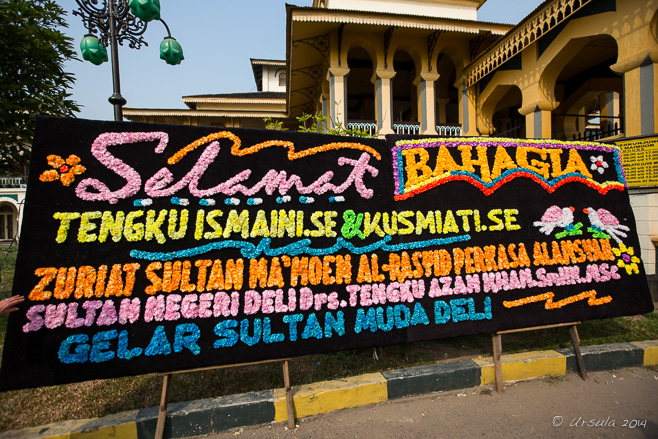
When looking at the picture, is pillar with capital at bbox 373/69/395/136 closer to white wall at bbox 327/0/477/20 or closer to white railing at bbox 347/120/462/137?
white railing at bbox 347/120/462/137

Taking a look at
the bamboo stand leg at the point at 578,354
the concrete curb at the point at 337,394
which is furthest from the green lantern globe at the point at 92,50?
the bamboo stand leg at the point at 578,354

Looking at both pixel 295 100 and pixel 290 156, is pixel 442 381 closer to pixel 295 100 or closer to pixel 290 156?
pixel 290 156

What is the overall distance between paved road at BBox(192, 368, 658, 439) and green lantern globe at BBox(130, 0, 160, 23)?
539 centimetres

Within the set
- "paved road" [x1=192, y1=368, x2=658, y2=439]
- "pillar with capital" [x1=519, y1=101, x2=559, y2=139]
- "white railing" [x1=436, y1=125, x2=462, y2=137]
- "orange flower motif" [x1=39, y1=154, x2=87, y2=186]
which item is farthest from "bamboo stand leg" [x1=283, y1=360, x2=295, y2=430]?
"white railing" [x1=436, y1=125, x2=462, y2=137]

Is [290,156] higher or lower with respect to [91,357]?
higher

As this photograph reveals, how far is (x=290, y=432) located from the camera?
2238 millimetres

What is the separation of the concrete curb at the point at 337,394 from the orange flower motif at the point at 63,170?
160 centimetres

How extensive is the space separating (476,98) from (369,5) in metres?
5.87

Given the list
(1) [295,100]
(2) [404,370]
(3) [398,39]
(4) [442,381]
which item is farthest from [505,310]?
(1) [295,100]

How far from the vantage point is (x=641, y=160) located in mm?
5254

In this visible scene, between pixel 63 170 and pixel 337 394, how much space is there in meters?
2.39

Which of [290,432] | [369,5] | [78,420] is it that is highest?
[369,5]

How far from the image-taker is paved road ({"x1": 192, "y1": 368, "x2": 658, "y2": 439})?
2.22 m

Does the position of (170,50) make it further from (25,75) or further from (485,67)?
(485,67)
